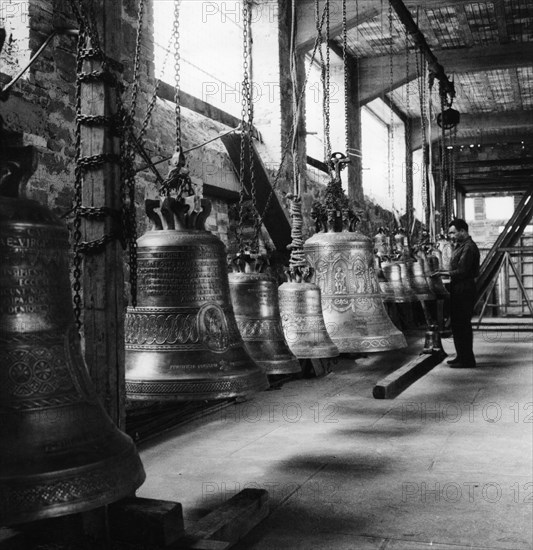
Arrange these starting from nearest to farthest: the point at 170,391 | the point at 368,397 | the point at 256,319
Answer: the point at 170,391, the point at 256,319, the point at 368,397

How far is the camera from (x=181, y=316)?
9.22 feet

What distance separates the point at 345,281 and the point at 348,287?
0.04m

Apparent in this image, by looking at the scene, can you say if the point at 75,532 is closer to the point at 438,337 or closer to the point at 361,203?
the point at 438,337

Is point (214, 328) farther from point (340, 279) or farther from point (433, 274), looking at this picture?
point (433, 274)

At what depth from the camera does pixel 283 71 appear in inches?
336

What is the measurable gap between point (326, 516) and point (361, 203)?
8.24 metres

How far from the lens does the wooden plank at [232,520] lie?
309 cm

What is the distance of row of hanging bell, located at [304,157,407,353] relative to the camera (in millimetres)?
4328

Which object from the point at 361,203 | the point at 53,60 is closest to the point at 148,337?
the point at 53,60

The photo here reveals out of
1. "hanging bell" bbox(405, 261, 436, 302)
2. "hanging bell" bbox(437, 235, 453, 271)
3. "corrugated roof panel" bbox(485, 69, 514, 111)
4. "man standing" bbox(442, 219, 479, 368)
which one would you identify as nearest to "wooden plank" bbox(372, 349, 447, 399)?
"man standing" bbox(442, 219, 479, 368)

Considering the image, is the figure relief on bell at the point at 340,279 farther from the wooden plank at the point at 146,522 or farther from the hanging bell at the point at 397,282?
the hanging bell at the point at 397,282

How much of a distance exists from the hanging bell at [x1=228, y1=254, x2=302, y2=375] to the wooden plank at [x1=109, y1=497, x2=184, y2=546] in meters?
0.84

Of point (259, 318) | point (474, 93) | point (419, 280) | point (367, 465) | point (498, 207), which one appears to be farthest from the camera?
point (498, 207)

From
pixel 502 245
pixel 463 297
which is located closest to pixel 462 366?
pixel 463 297
